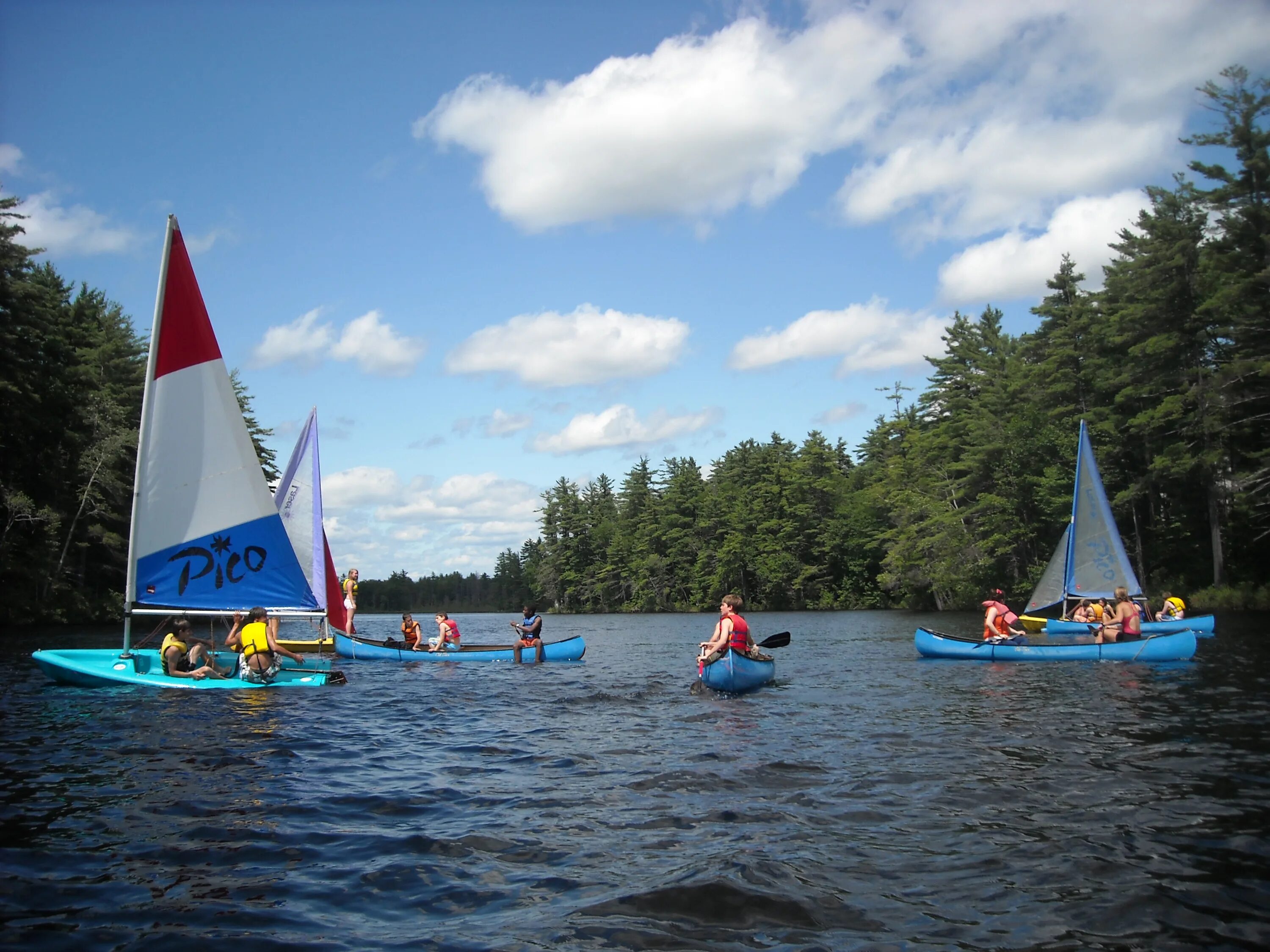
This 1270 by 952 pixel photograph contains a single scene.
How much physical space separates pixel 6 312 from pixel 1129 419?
53448mm

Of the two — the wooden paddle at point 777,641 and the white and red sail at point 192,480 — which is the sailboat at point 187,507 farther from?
the wooden paddle at point 777,641

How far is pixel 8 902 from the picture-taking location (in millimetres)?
6031

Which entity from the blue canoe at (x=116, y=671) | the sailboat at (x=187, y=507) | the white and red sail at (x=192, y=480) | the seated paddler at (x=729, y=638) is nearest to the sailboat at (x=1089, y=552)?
the seated paddler at (x=729, y=638)

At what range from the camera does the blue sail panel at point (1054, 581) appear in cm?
3238

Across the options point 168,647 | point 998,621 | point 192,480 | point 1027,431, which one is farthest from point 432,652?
point 1027,431

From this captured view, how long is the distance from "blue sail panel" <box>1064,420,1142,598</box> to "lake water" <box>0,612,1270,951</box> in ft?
54.0

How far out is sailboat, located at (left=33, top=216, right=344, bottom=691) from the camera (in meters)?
15.5

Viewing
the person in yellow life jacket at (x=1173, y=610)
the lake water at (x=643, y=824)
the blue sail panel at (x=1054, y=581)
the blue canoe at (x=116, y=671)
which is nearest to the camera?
the lake water at (x=643, y=824)

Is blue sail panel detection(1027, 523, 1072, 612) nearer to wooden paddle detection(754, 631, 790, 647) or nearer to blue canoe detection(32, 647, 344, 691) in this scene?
wooden paddle detection(754, 631, 790, 647)

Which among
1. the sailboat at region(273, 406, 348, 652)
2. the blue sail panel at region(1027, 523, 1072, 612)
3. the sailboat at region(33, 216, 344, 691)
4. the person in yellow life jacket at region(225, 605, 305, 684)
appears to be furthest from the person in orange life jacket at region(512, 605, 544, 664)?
the blue sail panel at region(1027, 523, 1072, 612)

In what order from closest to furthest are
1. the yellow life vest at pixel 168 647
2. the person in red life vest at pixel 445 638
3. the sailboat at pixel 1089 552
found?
the yellow life vest at pixel 168 647, the person in red life vest at pixel 445 638, the sailboat at pixel 1089 552

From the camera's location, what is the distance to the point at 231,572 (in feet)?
54.9

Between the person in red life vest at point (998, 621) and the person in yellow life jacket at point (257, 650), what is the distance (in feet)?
61.3

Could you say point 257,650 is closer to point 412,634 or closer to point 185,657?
point 185,657
